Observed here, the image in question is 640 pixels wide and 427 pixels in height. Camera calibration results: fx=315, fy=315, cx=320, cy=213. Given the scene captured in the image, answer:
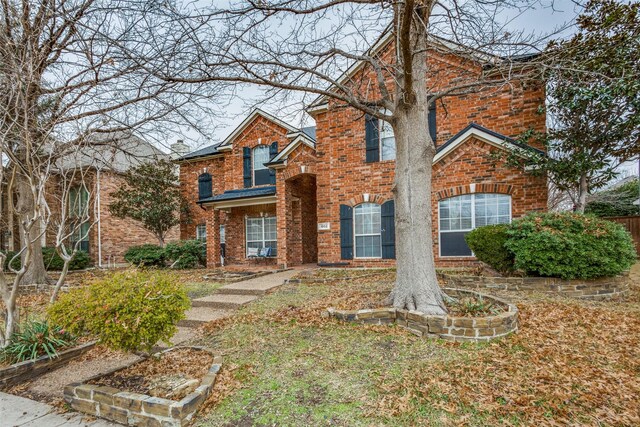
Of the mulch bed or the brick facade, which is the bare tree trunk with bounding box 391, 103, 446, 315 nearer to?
the mulch bed

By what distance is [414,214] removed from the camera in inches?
213

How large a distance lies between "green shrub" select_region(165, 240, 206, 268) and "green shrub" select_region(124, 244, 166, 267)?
0.51 meters

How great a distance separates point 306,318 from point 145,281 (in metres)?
2.89

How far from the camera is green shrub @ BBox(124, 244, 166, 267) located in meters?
15.0

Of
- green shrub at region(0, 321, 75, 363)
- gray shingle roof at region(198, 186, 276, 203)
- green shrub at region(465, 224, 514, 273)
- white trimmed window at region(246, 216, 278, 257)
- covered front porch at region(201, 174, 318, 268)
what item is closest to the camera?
green shrub at region(0, 321, 75, 363)

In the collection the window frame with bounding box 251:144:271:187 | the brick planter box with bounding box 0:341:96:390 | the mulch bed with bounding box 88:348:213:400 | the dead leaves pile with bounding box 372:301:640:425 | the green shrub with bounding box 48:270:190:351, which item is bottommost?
the brick planter box with bounding box 0:341:96:390

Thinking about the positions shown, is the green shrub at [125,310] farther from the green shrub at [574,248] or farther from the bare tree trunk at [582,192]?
the bare tree trunk at [582,192]

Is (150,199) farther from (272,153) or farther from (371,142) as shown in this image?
(371,142)

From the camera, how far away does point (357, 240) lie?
1154 centimetres

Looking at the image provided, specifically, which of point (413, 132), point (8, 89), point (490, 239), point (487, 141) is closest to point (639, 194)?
point (487, 141)

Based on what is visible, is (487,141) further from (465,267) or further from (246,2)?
(246,2)

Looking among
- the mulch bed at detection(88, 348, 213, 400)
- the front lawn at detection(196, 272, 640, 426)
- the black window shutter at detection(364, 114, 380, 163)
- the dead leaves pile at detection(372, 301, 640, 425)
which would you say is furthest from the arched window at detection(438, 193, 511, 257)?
the mulch bed at detection(88, 348, 213, 400)

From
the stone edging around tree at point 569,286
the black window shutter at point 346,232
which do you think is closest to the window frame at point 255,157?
the black window shutter at point 346,232

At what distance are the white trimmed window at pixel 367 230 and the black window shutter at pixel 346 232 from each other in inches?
7.2
